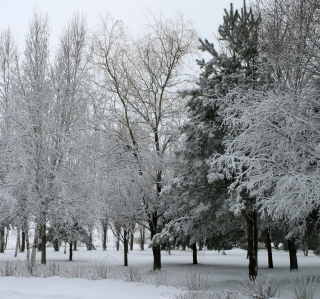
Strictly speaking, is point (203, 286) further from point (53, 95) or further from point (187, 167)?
point (53, 95)

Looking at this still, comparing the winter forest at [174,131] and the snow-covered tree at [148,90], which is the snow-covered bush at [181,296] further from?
the snow-covered tree at [148,90]

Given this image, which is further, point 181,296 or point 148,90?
point 148,90

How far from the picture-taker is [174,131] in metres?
14.9

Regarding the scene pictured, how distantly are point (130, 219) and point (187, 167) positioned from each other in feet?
16.1

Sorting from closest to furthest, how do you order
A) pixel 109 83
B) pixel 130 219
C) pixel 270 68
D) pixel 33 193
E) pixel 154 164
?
pixel 270 68, pixel 33 193, pixel 154 164, pixel 109 83, pixel 130 219

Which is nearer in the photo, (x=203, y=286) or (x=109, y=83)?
(x=203, y=286)

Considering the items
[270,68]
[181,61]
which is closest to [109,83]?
[181,61]

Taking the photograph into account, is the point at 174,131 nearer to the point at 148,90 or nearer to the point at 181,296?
the point at 148,90

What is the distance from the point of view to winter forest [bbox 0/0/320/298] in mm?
6783

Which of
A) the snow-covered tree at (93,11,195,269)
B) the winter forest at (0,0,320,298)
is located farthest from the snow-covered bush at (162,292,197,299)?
the snow-covered tree at (93,11,195,269)

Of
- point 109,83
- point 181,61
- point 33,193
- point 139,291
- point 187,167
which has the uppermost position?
point 181,61

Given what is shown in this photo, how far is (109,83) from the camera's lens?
15234 mm

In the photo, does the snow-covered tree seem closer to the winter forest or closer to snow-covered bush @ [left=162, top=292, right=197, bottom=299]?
the winter forest

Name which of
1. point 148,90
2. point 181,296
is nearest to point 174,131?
point 148,90
